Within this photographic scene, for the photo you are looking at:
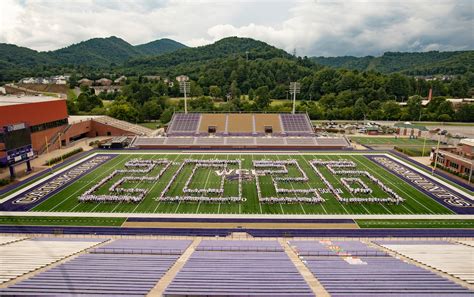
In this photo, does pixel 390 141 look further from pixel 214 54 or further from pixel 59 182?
pixel 214 54

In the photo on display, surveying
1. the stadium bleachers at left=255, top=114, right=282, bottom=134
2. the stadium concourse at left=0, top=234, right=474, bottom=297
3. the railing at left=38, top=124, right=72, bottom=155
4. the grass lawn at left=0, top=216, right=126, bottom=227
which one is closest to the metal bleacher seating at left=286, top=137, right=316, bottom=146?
the stadium bleachers at left=255, top=114, right=282, bottom=134

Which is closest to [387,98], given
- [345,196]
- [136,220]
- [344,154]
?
[344,154]

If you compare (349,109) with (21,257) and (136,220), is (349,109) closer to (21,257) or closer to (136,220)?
(136,220)

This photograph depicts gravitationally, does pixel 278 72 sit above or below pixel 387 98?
above

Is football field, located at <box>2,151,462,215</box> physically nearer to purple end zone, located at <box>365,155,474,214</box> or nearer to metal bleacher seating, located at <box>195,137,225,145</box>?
purple end zone, located at <box>365,155,474,214</box>

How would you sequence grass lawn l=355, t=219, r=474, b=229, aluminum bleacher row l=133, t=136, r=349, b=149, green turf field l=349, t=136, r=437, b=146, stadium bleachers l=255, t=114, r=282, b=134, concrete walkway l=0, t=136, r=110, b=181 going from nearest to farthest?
1. grass lawn l=355, t=219, r=474, b=229
2. concrete walkway l=0, t=136, r=110, b=181
3. aluminum bleacher row l=133, t=136, r=349, b=149
4. green turf field l=349, t=136, r=437, b=146
5. stadium bleachers l=255, t=114, r=282, b=134
